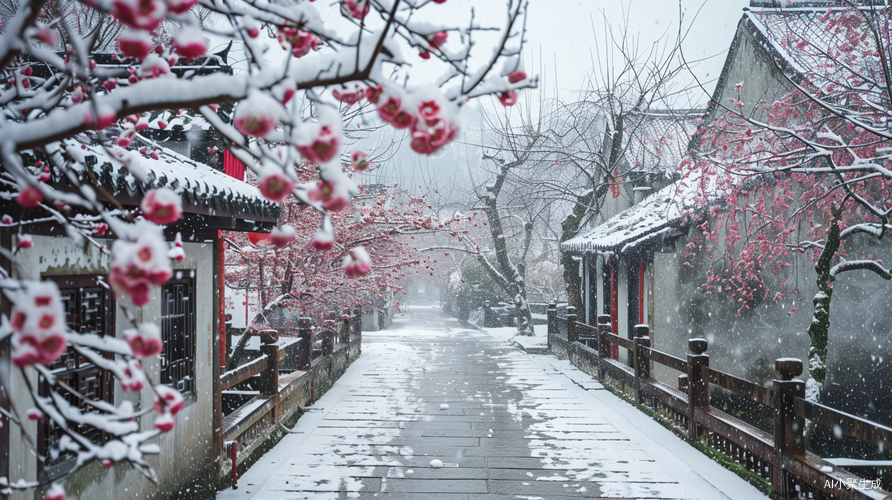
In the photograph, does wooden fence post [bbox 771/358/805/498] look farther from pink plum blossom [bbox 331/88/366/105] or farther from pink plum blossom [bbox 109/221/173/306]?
pink plum blossom [bbox 109/221/173/306]

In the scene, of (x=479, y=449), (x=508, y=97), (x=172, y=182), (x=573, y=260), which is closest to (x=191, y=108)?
(x=508, y=97)

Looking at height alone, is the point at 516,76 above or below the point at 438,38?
below

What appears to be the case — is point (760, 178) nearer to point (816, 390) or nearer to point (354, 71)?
point (816, 390)

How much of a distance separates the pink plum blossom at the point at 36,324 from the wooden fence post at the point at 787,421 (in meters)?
5.64

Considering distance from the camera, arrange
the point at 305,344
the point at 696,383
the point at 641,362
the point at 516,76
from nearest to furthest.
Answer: the point at 516,76
the point at 696,383
the point at 641,362
the point at 305,344

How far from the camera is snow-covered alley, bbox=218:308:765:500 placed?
230 inches

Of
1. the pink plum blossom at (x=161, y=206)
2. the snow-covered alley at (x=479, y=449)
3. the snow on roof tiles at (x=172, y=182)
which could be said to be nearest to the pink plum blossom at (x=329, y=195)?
the pink plum blossom at (x=161, y=206)

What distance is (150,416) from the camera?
499 cm

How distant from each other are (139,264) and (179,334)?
4482 millimetres

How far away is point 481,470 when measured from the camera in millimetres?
6422

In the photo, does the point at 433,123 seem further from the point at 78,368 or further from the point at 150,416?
the point at 150,416

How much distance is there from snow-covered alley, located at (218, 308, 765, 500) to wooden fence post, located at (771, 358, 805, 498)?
13.3 inches

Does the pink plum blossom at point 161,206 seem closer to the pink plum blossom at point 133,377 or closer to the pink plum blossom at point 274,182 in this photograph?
the pink plum blossom at point 274,182

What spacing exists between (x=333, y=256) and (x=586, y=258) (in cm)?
966
